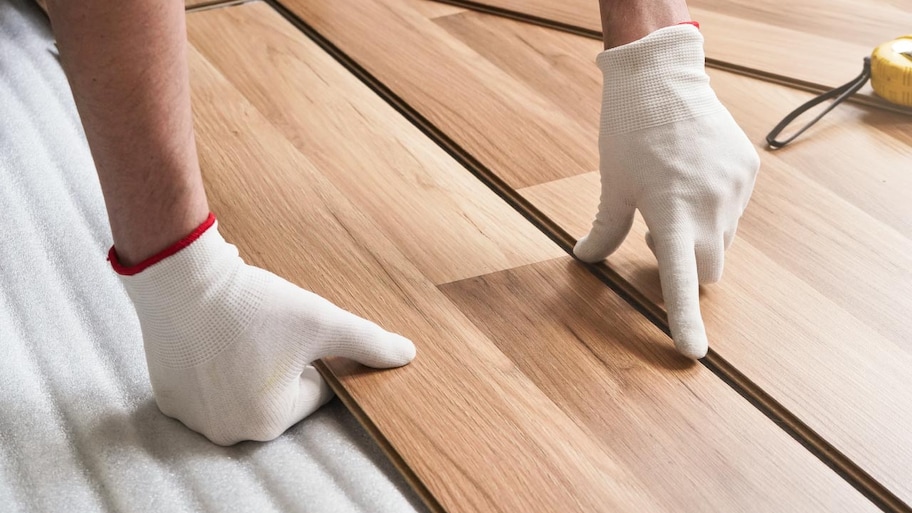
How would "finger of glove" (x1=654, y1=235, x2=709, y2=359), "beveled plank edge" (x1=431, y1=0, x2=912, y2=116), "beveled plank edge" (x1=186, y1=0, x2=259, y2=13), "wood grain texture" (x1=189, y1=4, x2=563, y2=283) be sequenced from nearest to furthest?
"finger of glove" (x1=654, y1=235, x2=709, y2=359) < "wood grain texture" (x1=189, y1=4, x2=563, y2=283) < "beveled plank edge" (x1=431, y1=0, x2=912, y2=116) < "beveled plank edge" (x1=186, y1=0, x2=259, y2=13)

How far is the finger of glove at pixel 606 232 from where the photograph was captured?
3.75 feet

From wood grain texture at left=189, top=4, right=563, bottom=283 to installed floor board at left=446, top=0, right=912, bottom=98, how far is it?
1.58 ft

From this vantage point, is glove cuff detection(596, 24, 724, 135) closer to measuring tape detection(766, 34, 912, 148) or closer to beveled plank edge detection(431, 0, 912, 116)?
measuring tape detection(766, 34, 912, 148)

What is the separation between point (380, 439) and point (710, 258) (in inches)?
18.1

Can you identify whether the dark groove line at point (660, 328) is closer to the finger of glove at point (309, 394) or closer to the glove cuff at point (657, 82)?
the finger of glove at point (309, 394)

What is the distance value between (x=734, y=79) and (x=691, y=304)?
76 centimetres

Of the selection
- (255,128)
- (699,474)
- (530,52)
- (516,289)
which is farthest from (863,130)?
(255,128)

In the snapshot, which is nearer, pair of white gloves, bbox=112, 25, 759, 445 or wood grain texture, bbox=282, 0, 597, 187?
pair of white gloves, bbox=112, 25, 759, 445

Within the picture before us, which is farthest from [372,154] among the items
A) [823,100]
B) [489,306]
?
[823,100]

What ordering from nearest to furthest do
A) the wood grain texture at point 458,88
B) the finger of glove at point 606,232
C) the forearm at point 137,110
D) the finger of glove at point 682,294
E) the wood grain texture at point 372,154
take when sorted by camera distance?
the forearm at point 137,110 < the finger of glove at point 682,294 < the finger of glove at point 606,232 < the wood grain texture at point 372,154 < the wood grain texture at point 458,88

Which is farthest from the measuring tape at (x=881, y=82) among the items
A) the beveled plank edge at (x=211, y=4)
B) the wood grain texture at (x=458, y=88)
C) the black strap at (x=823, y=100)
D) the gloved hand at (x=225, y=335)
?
the beveled plank edge at (x=211, y=4)

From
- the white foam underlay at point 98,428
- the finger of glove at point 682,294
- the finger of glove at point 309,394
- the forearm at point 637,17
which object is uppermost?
the forearm at point 637,17

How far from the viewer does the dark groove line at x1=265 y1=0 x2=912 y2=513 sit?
91 cm

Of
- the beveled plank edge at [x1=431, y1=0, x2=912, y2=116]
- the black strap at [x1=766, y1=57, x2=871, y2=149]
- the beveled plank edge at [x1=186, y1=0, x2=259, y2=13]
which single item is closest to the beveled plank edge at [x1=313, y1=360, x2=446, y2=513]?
the black strap at [x1=766, y1=57, x2=871, y2=149]
